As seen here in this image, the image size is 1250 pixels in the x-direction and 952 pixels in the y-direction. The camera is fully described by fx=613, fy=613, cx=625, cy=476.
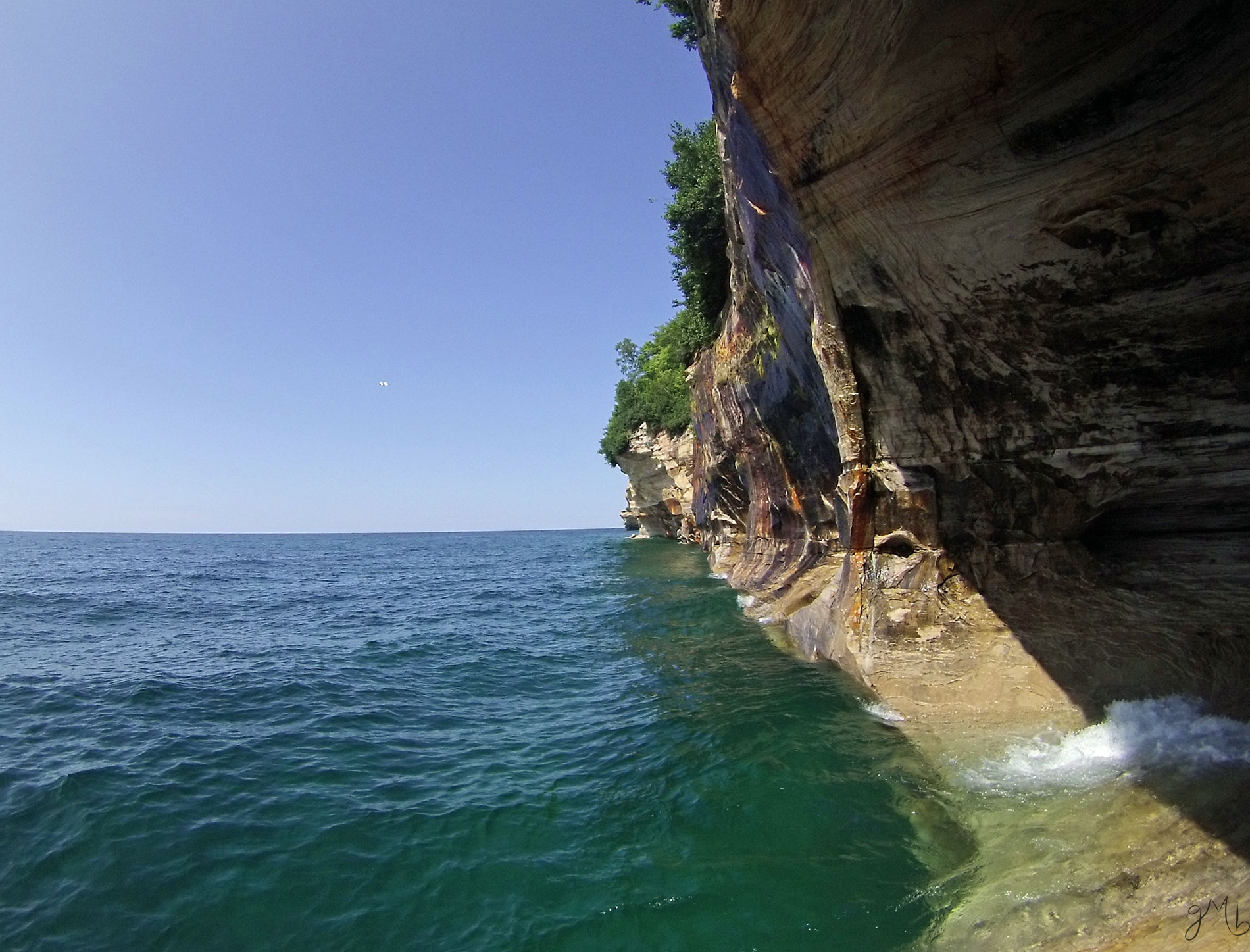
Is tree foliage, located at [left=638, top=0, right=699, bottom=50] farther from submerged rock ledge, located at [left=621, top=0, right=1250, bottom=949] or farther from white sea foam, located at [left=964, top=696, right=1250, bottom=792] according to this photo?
white sea foam, located at [left=964, top=696, right=1250, bottom=792]

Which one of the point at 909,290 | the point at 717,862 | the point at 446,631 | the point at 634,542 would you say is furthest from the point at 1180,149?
the point at 634,542

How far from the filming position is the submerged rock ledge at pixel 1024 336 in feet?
16.9

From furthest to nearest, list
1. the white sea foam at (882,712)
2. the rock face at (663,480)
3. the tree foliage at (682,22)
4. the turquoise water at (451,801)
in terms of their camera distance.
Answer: the rock face at (663,480) → the tree foliage at (682,22) → the white sea foam at (882,712) → the turquoise water at (451,801)

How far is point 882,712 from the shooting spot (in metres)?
8.68

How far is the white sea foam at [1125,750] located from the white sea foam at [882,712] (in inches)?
59.8

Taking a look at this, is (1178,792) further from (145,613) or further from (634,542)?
(634,542)

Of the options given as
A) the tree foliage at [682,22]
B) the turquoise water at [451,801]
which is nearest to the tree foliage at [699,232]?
the tree foliage at [682,22]

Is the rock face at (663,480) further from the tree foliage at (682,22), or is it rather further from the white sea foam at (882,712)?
the white sea foam at (882,712)

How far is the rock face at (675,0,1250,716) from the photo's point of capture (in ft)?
17.5

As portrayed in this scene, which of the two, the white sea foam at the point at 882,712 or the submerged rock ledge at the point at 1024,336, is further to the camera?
the white sea foam at the point at 882,712

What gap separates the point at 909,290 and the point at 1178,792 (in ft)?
19.5

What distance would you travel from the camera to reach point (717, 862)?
5410 mm

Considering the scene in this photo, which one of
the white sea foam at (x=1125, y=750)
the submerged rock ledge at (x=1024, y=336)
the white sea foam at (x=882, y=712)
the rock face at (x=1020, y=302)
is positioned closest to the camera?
the submerged rock ledge at (x=1024, y=336)

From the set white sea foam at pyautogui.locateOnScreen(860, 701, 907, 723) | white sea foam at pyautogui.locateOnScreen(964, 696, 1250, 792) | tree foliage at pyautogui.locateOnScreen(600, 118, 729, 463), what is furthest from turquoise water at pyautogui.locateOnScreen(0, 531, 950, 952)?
tree foliage at pyautogui.locateOnScreen(600, 118, 729, 463)
